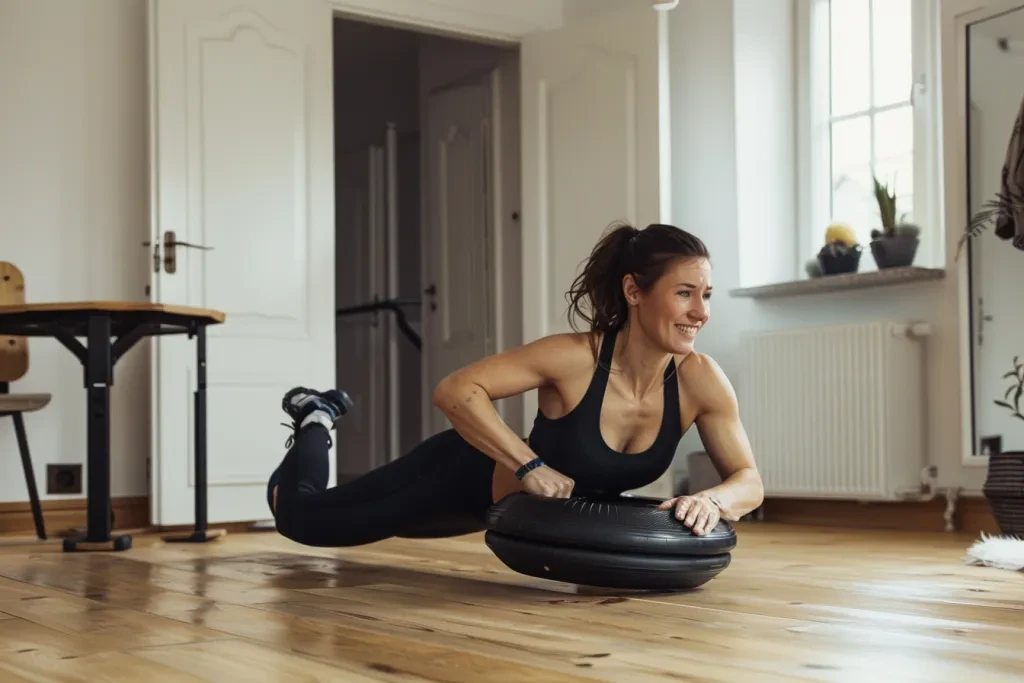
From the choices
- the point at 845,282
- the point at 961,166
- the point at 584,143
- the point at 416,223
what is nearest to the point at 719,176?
the point at 584,143

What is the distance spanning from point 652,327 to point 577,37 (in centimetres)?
338

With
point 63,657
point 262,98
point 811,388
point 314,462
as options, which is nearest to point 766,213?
point 811,388

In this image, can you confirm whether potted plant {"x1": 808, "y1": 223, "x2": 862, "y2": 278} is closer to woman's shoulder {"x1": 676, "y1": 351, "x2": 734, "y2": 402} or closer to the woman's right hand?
woman's shoulder {"x1": 676, "y1": 351, "x2": 734, "y2": 402}

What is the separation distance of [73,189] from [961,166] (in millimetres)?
3372

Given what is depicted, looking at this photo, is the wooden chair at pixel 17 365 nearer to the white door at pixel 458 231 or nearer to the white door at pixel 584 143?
the white door at pixel 584 143

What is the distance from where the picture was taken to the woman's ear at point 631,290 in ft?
8.34

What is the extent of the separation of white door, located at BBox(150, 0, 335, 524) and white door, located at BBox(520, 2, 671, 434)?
0.94 m

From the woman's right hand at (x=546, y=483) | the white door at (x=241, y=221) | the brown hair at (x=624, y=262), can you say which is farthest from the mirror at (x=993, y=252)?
the white door at (x=241, y=221)

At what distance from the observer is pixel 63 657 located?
179 cm

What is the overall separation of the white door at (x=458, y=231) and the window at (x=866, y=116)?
1.79m

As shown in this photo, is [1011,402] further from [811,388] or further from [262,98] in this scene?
[262,98]

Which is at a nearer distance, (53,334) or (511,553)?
(511,553)

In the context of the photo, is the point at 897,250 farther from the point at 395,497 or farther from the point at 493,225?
the point at 395,497

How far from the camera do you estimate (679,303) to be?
8.09 feet
